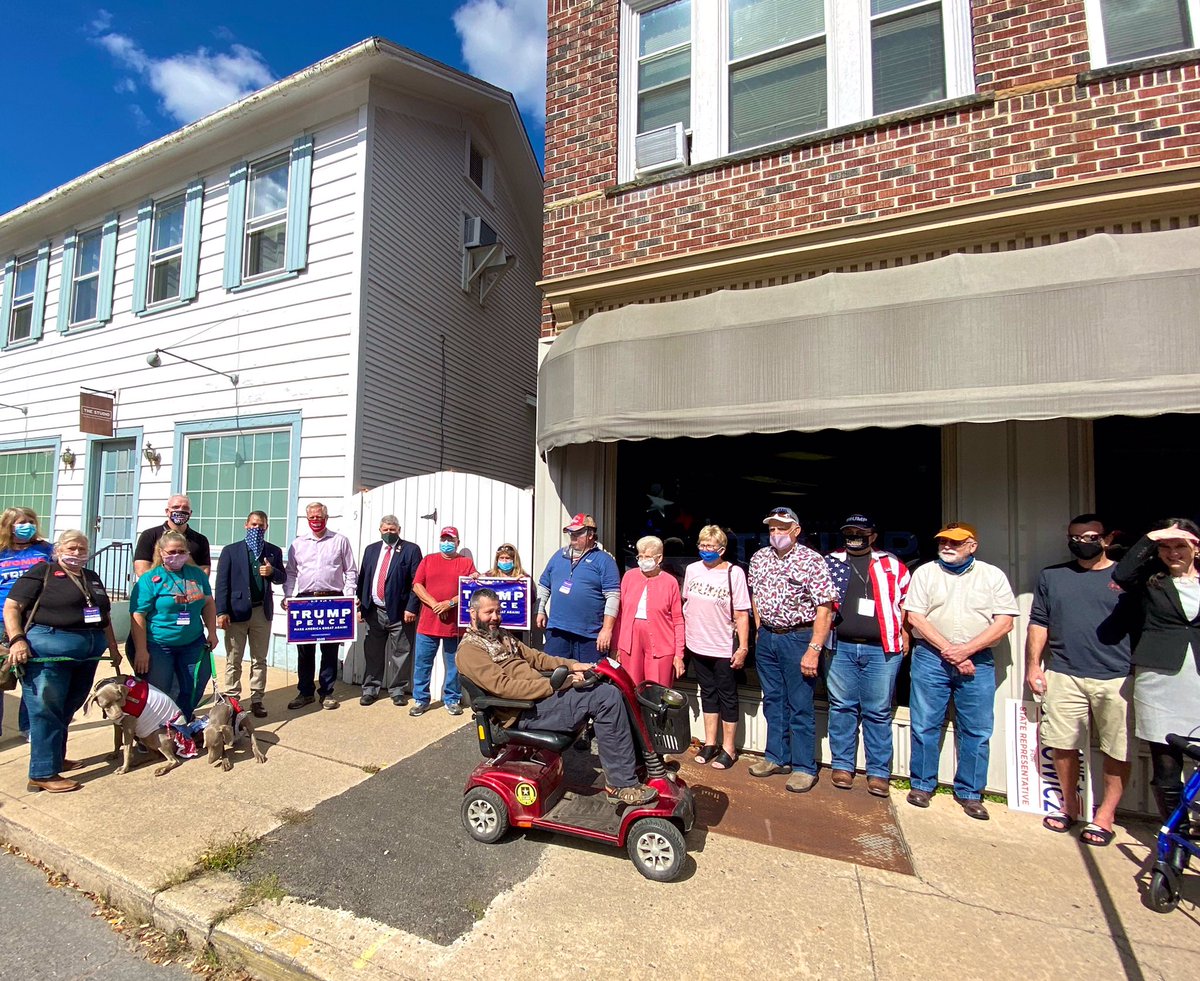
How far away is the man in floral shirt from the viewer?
13.4ft

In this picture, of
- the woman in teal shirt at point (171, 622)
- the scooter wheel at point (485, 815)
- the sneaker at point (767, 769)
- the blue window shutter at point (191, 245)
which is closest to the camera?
the scooter wheel at point (485, 815)

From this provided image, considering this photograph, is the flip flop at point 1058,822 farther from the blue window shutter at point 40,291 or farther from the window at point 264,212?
the blue window shutter at point 40,291

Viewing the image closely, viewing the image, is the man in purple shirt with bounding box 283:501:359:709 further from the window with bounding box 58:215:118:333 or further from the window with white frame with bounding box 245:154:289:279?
the window with bounding box 58:215:118:333

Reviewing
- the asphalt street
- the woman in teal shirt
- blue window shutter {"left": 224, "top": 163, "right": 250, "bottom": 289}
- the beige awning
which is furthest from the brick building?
blue window shutter {"left": 224, "top": 163, "right": 250, "bottom": 289}

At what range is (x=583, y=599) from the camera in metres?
4.77

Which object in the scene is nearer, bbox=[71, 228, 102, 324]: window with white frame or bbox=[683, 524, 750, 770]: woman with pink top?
bbox=[683, 524, 750, 770]: woman with pink top

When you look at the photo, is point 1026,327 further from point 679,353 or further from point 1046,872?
point 1046,872

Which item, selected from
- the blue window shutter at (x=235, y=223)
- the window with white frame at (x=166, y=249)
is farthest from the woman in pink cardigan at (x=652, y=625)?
the window with white frame at (x=166, y=249)

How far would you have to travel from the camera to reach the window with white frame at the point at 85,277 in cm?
1005

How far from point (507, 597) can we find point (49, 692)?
→ 3163 mm

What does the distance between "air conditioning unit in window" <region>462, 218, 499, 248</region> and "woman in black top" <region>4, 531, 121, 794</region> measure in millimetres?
7152

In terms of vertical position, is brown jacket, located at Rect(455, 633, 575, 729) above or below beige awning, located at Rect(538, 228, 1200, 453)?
below

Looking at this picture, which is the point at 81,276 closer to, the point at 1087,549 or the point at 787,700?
the point at 787,700

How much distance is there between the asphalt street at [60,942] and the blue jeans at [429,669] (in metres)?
2.74
